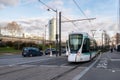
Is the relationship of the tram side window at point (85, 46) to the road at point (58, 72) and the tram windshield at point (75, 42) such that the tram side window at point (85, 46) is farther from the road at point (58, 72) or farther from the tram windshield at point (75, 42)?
the road at point (58, 72)

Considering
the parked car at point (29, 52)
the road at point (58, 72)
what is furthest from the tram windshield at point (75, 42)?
the parked car at point (29, 52)

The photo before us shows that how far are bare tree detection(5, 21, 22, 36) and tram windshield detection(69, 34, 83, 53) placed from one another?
9633cm

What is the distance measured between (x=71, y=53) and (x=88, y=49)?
112 inches

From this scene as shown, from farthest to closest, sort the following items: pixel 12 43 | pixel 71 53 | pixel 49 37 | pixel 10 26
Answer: pixel 49 37, pixel 10 26, pixel 12 43, pixel 71 53

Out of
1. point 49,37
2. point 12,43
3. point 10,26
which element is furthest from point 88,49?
point 49,37

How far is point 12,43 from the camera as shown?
106875mm

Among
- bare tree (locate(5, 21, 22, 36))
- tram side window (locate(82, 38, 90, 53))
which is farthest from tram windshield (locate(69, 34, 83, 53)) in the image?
bare tree (locate(5, 21, 22, 36))

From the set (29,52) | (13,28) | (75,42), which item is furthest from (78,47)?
(13,28)

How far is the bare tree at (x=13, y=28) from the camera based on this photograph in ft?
414

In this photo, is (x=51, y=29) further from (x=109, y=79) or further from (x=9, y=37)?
(x=109, y=79)

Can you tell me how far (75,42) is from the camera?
3125 cm

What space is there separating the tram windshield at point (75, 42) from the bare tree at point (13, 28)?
96.3 metres

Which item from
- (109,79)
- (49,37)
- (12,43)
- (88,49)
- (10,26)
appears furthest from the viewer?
(49,37)

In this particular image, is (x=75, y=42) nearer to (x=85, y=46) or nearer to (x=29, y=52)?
(x=85, y=46)
